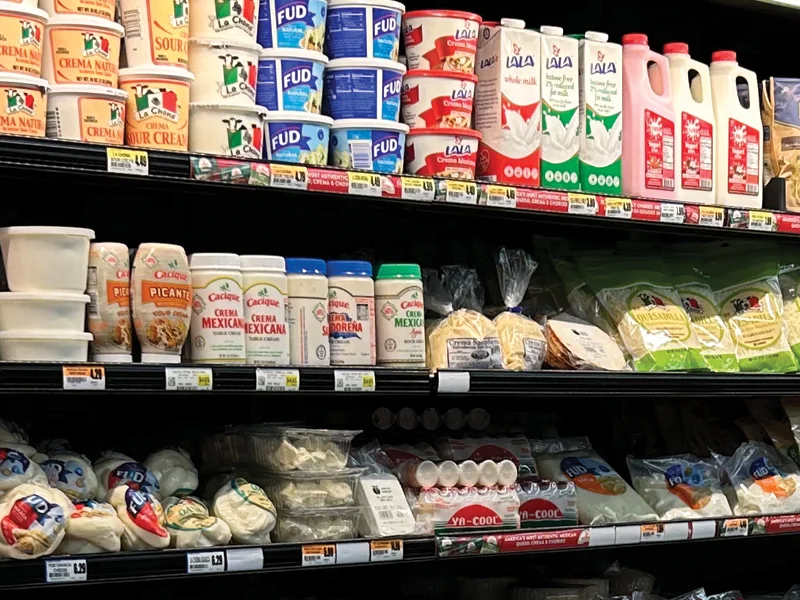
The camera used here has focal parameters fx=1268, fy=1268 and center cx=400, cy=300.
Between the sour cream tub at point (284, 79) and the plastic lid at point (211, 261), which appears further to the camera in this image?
the sour cream tub at point (284, 79)

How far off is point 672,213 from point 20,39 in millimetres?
1621

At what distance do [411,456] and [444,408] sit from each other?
411 mm

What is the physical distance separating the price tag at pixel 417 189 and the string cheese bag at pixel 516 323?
42 centimetres

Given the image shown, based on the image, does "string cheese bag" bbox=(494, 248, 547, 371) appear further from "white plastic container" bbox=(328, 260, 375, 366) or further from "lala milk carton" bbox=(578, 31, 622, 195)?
"white plastic container" bbox=(328, 260, 375, 366)

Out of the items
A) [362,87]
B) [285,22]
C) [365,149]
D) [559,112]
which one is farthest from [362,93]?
[559,112]

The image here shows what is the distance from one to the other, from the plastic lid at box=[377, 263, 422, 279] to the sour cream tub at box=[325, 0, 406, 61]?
0.46 metres

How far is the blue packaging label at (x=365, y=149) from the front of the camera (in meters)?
2.73

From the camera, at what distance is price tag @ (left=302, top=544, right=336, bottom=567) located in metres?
2.53

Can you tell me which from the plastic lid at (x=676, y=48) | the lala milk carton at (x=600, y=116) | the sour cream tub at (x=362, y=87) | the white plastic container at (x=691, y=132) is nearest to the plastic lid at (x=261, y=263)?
the sour cream tub at (x=362, y=87)

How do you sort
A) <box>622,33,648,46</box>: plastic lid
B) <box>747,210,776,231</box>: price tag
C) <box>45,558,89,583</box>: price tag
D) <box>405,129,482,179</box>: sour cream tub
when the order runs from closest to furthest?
<box>45,558,89,583</box>: price tag
<box>405,129,482,179</box>: sour cream tub
<box>622,33,648,46</box>: plastic lid
<box>747,210,776,231</box>: price tag

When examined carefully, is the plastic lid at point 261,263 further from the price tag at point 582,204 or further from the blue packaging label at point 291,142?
the price tag at point 582,204

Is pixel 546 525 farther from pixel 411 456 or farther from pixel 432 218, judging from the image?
pixel 432 218

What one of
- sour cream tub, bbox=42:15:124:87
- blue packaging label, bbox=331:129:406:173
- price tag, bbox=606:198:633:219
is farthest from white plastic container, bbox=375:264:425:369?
sour cream tub, bbox=42:15:124:87

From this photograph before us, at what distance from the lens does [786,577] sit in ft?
12.9
